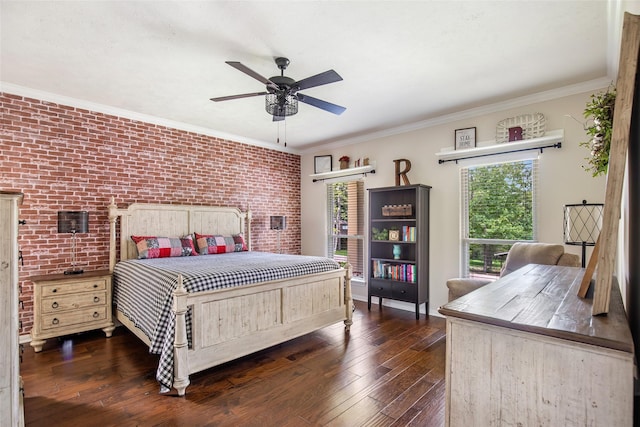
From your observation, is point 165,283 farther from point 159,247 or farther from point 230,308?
point 159,247

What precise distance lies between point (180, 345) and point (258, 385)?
679 mm

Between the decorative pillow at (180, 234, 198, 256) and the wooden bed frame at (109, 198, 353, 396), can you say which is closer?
the wooden bed frame at (109, 198, 353, 396)

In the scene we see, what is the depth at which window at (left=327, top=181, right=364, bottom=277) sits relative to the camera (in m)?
5.51

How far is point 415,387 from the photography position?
8.11 ft

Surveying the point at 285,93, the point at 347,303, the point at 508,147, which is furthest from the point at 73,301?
the point at 508,147

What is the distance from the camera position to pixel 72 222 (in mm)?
3400

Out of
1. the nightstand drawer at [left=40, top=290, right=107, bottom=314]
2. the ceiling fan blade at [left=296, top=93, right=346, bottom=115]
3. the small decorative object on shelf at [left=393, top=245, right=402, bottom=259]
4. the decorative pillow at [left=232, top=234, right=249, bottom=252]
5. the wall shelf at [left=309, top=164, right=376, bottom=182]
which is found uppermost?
the ceiling fan blade at [left=296, top=93, right=346, bottom=115]

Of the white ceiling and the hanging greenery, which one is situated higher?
the white ceiling

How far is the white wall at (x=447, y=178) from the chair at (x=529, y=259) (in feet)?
1.84

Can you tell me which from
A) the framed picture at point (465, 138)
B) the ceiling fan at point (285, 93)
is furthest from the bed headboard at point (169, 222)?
the framed picture at point (465, 138)

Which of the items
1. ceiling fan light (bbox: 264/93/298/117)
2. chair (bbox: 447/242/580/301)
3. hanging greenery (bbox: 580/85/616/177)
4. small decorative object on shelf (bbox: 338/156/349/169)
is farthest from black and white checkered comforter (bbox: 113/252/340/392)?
hanging greenery (bbox: 580/85/616/177)

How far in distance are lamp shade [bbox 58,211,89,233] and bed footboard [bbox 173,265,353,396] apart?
6.07 ft

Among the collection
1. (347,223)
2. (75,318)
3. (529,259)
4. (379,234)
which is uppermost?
(347,223)

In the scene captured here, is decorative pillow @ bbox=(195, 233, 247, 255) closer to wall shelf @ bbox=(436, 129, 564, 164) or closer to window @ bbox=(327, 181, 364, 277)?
window @ bbox=(327, 181, 364, 277)
